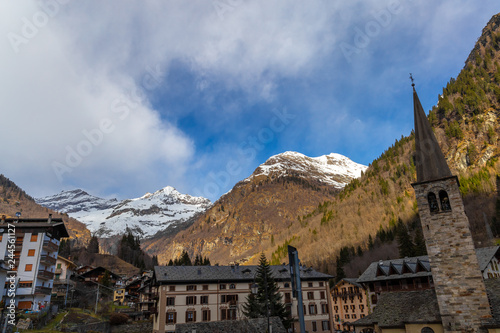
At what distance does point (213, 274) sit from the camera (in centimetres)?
6381

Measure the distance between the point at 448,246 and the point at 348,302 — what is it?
187 ft

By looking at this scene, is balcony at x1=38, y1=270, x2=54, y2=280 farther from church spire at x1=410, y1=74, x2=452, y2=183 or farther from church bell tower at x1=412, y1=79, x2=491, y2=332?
church spire at x1=410, y1=74, x2=452, y2=183

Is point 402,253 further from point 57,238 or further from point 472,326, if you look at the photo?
point 57,238

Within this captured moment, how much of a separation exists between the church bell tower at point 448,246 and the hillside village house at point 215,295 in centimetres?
3597

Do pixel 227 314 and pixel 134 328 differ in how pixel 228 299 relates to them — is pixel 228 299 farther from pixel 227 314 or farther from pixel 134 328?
pixel 134 328

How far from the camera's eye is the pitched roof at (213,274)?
60.1m

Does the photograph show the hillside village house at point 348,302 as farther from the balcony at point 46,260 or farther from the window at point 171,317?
the balcony at point 46,260

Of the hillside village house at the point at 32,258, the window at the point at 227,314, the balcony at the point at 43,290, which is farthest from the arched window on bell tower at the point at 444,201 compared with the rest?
the balcony at the point at 43,290

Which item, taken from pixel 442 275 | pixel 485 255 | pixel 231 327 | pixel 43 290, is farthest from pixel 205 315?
pixel 485 255

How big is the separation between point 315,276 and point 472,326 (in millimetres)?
42920

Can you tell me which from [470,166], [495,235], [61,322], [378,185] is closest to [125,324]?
[61,322]

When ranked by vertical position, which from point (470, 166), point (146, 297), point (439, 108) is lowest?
point (146, 297)

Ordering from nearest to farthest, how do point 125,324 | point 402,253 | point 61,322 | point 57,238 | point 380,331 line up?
point 380,331 → point 61,322 → point 125,324 → point 57,238 → point 402,253

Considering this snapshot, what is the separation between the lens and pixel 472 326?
90.3ft
